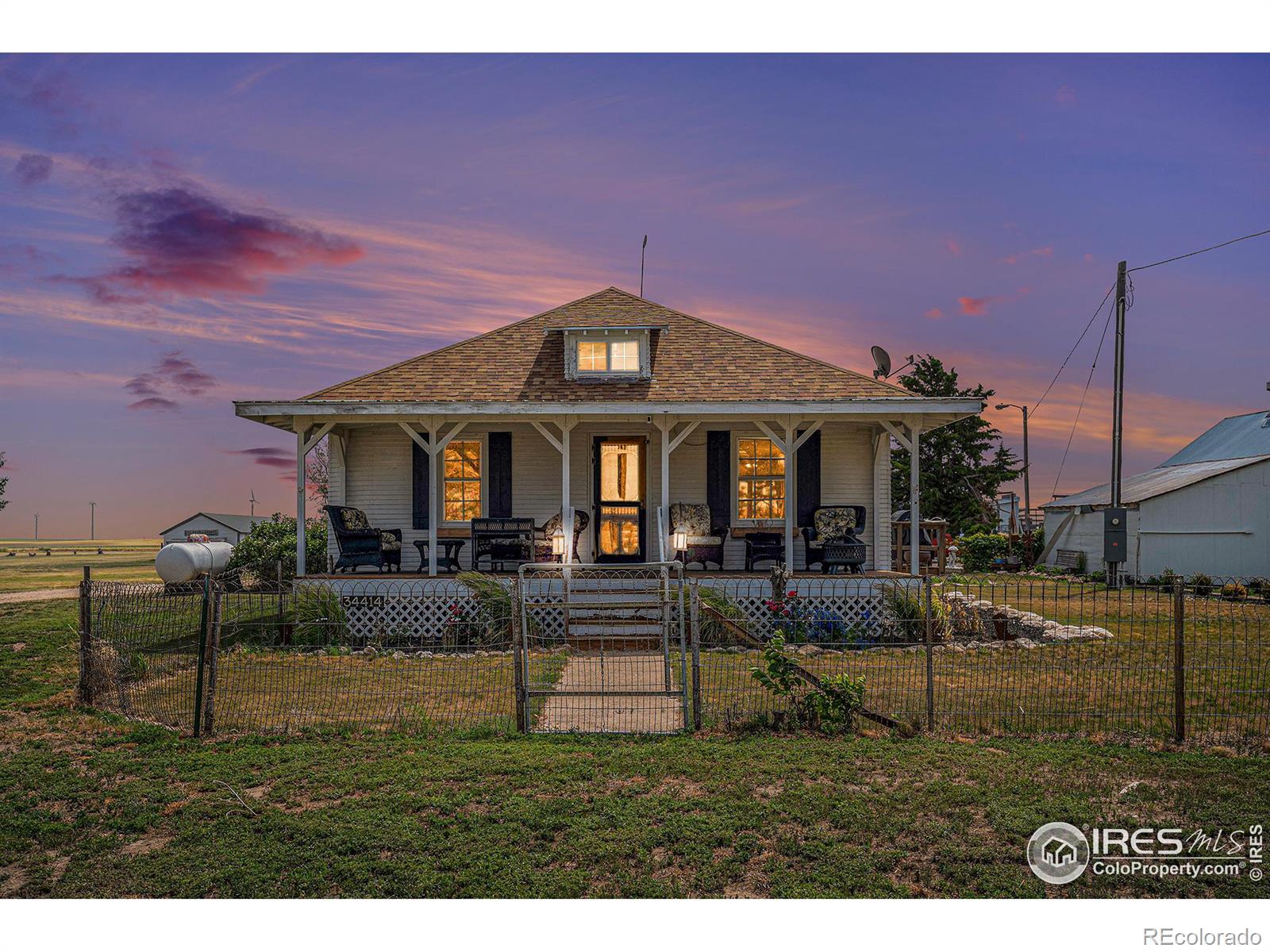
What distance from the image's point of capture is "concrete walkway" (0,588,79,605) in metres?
19.5

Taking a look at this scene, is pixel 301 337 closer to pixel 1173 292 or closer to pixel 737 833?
pixel 737 833

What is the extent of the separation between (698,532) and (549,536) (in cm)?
269

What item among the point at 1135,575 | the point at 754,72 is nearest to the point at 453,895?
the point at 754,72

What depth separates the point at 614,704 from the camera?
7.81m

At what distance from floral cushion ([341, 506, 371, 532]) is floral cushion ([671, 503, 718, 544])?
5.64 meters

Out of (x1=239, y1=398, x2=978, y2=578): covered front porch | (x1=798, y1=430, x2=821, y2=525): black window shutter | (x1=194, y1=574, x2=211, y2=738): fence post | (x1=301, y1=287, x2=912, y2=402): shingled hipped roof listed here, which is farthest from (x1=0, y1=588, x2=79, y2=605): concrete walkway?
(x1=798, y1=430, x2=821, y2=525): black window shutter

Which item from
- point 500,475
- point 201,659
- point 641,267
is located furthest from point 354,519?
point 641,267

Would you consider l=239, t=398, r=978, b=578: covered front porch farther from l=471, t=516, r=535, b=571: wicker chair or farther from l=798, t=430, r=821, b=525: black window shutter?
l=471, t=516, r=535, b=571: wicker chair

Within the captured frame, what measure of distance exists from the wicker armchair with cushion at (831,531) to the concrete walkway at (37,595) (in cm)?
1870

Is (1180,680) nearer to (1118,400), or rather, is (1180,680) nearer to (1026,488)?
(1118,400)

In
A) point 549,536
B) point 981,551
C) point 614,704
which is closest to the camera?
point 614,704

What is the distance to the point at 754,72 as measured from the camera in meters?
10.6

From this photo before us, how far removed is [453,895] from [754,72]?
10.4 metres

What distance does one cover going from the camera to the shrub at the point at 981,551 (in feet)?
92.9
